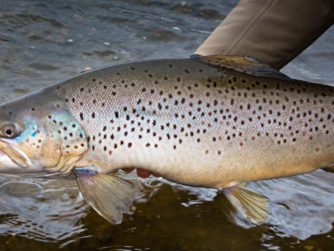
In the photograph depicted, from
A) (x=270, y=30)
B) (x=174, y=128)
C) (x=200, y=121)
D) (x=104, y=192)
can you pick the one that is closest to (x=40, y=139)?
(x=104, y=192)

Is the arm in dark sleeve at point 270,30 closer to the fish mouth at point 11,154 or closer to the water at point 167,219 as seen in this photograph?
the water at point 167,219

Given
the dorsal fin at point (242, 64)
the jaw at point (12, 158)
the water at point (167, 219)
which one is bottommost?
the water at point (167, 219)

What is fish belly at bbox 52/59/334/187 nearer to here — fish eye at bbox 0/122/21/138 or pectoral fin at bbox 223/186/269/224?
pectoral fin at bbox 223/186/269/224

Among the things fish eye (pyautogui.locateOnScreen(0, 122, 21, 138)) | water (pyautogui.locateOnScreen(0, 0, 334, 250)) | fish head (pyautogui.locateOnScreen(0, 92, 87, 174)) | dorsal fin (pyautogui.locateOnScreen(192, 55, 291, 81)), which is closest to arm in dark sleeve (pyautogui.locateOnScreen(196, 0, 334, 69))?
dorsal fin (pyautogui.locateOnScreen(192, 55, 291, 81))

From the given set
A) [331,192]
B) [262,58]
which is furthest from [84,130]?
[331,192]

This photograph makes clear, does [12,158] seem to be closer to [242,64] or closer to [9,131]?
[9,131]

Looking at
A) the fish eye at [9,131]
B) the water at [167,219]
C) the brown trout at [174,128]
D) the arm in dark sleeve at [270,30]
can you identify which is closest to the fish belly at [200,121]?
the brown trout at [174,128]
